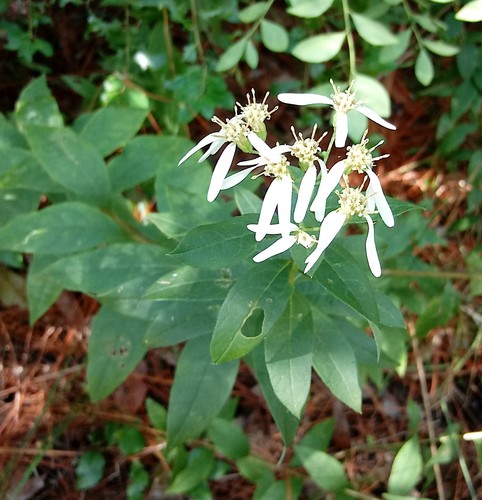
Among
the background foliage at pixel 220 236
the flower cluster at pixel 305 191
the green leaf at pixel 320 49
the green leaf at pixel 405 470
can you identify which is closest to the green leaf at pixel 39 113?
the background foliage at pixel 220 236

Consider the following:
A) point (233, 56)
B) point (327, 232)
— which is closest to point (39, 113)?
point (233, 56)

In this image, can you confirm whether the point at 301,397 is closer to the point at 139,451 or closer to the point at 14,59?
the point at 139,451

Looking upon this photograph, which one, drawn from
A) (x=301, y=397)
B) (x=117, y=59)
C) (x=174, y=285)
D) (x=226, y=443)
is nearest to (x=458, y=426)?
(x=226, y=443)

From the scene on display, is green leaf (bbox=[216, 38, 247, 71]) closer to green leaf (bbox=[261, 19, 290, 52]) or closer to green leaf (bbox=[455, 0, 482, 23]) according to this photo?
green leaf (bbox=[261, 19, 290, 52])

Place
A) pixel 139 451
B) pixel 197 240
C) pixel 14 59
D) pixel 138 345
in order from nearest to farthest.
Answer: pixel 197 240, pixel 138 345, pixel 139 451, pixel 14 59

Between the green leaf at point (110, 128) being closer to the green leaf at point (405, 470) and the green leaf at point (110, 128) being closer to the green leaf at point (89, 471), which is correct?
the green leaf at point (89, 471)

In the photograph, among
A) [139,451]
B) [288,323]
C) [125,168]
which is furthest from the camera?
[139,451]

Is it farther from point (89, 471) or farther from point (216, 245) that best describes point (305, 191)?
point (89, 471)
